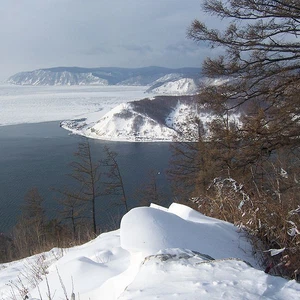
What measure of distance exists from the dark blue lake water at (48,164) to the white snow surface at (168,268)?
15.6 meters

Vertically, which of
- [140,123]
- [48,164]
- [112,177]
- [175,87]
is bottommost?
[112,177]

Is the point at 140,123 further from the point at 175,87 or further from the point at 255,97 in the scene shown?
the point at 175,87

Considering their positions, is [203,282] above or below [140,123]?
below

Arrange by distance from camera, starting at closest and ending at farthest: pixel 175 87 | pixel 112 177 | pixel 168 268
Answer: pixel 168 268, pixel 112 177, pixel 175 87

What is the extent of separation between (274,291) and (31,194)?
15769 mm

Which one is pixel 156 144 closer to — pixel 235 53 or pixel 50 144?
pixel 50 144

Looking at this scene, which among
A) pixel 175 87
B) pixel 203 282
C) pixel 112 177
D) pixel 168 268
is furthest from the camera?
pixel 175 87

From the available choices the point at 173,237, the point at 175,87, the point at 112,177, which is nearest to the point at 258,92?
the point at 173,237

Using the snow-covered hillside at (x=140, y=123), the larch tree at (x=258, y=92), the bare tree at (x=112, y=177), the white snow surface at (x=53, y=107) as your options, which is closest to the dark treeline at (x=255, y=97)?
the larch tree at (x=258, y=92)

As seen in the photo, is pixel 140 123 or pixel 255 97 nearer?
pixel 255 97

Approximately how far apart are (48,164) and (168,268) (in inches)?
1010

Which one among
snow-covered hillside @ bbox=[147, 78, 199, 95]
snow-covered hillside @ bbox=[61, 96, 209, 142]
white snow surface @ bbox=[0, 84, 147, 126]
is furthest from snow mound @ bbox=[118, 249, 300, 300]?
snow-covered hillside @ bbox=[147, 78, 199, 95]

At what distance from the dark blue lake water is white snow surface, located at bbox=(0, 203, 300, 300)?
51.3 feet

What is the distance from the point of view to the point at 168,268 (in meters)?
1.87
